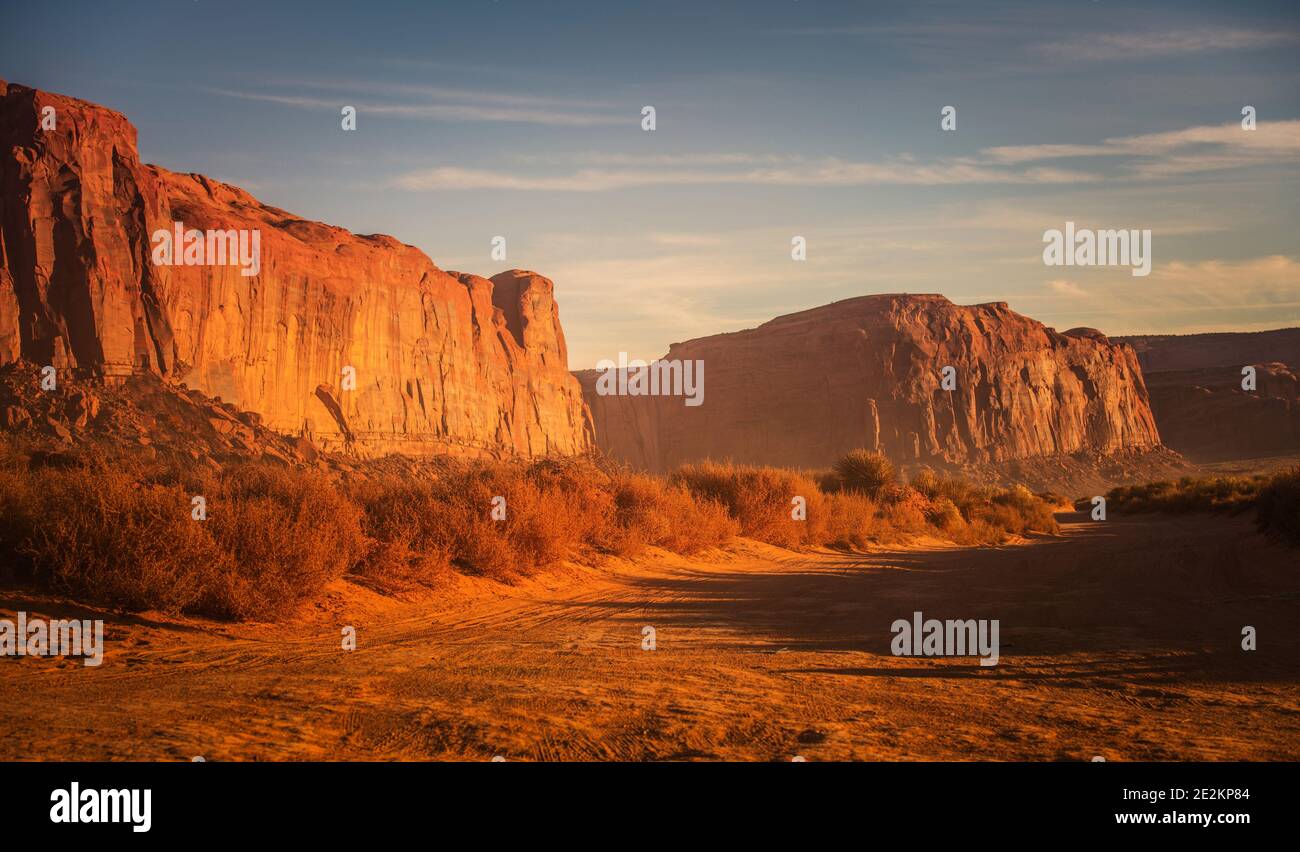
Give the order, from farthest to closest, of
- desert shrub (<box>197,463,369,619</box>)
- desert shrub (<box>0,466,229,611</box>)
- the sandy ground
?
desert shrub (<box>197,463,369,619</box>) < desert shrub (<box>0,466,229,611</box>) < the sandy ground

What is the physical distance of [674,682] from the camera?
251 inches

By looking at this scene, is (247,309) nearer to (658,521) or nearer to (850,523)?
(850,523)

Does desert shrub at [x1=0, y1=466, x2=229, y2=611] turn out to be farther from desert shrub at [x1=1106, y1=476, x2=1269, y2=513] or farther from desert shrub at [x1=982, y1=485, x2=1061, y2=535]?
desert shrub at [x1=1106, y1=476, x2=1269, y2=513]

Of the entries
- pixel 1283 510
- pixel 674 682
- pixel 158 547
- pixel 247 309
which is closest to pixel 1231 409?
pixel 1283 510

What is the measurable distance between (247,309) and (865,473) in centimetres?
4182

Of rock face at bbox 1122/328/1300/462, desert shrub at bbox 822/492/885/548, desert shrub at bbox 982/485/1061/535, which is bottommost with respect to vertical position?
desert shrub at bbox 982/485/1061/535

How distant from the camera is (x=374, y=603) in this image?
1003 cm

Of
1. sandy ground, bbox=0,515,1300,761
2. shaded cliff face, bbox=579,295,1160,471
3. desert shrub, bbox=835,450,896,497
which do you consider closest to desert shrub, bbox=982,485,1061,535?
desert shrub, bbox=835,450,896,497

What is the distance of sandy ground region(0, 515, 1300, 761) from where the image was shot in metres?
4.53

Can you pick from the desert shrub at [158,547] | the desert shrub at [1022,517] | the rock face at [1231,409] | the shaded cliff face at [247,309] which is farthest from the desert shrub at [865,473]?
the rock face at [1231,409]

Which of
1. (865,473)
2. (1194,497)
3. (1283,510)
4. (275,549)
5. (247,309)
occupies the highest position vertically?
(247,309)

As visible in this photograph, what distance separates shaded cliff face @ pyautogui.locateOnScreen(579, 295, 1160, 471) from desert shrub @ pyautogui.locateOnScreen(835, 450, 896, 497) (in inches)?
2156
